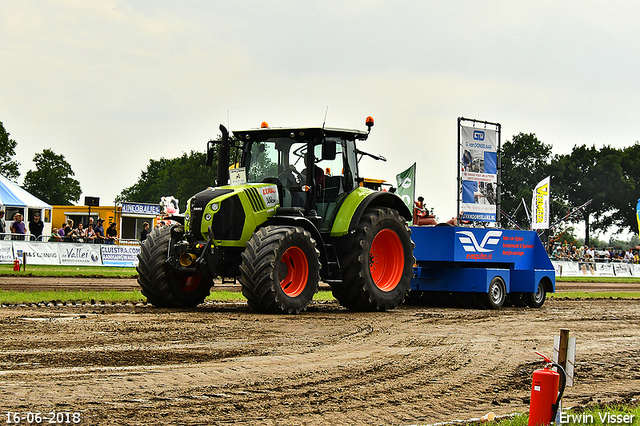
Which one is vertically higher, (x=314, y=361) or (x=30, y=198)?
(x=30, y=198)

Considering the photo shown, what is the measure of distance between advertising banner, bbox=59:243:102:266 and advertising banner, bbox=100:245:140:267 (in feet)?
0.88

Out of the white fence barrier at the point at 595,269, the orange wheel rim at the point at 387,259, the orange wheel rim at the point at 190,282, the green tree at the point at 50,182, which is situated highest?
the green tree at the point at 50,182

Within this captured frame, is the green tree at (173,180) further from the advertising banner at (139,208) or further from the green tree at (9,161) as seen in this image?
the advertising banner at (139,208)

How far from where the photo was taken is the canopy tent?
1374 inches

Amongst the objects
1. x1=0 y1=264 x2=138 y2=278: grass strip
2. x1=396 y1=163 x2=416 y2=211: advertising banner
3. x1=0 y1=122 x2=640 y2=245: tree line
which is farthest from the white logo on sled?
x1=0 y1=122 x2=640 y2=245: tree line

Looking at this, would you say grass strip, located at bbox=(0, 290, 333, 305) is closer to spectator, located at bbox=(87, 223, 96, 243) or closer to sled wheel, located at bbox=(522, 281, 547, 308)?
sled wheel, located at bbox=(522, 281, 547, 308)

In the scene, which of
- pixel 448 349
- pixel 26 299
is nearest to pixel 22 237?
pixel 26 299

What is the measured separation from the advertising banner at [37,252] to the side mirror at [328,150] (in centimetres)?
1609

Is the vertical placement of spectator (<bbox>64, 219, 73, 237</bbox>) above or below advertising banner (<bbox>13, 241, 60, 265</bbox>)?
above

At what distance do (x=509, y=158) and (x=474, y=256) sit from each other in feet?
275

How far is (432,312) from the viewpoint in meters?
13.3

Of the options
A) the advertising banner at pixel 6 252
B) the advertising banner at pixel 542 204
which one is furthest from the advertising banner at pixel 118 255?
the advertising banner at pixel 542 204

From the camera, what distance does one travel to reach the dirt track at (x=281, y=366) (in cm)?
516

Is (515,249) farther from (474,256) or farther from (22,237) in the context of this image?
(22,237)
